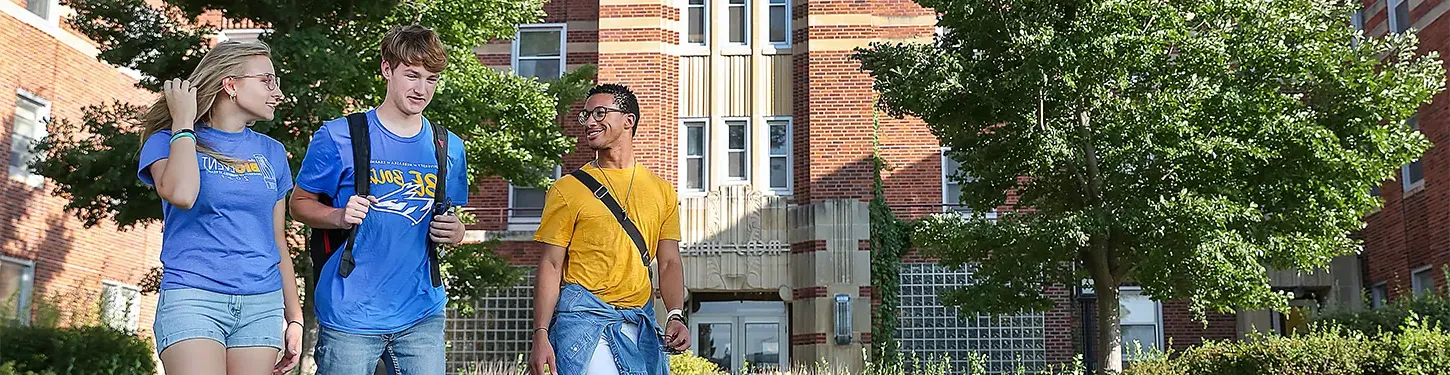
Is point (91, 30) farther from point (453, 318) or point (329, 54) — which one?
point (453, 318)

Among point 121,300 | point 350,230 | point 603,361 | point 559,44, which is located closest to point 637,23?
point 559,44

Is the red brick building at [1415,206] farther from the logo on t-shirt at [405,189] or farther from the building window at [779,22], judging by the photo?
the logo on t-shirt at [405,189]

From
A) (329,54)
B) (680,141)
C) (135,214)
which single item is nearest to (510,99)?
(329,54)

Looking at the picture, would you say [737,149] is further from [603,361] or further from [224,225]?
[224,225]

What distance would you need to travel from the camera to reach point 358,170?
14.6ft

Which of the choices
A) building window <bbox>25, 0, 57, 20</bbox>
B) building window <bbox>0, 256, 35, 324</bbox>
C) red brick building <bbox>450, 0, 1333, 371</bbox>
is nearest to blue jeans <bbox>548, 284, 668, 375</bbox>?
red brick building <bbox>450, 0, 1333, 371</bbox>

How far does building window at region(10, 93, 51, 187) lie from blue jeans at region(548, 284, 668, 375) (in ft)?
57.0

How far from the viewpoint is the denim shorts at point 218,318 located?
13.7ft

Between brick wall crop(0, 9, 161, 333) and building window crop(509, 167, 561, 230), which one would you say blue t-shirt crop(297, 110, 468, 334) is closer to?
brick wall crop(0, 9, 161, 333)

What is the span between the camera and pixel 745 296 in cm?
2341

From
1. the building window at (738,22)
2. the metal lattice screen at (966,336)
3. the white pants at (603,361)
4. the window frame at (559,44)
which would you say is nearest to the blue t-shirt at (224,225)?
the white pants at (603,361)

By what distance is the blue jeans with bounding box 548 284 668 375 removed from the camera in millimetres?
5148

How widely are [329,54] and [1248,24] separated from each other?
989cm

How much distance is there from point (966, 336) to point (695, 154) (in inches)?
220
